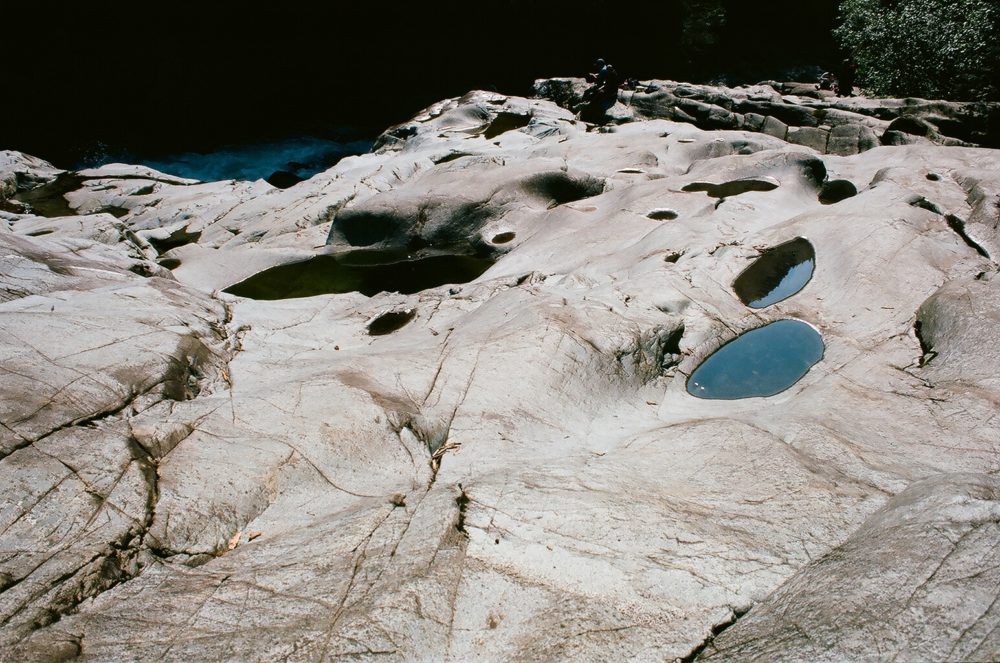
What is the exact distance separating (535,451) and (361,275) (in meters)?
7.58

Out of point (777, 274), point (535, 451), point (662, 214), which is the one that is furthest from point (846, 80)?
point (535, 451)

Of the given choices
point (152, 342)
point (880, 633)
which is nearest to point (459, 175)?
point (152, 342)

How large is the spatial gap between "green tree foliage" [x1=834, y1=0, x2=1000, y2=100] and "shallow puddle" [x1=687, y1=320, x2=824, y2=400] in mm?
14756

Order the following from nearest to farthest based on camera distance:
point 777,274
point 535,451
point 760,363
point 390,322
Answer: point 535,451, point 760,363, point 777,274, point 390,322

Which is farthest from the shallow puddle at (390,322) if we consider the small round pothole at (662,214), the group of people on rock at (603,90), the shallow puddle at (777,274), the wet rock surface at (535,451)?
the group of people on rock at (603,90)

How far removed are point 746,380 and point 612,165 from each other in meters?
8.43

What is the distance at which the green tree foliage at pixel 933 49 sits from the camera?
17.3 meters

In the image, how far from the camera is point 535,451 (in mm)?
5320

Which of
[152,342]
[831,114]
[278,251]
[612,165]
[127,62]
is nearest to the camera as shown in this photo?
[152,342]

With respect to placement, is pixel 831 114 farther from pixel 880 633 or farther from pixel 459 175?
pixel 880 633

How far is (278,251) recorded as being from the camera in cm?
1219

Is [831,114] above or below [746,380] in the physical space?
above

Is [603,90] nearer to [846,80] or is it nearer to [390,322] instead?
→ [846,80]

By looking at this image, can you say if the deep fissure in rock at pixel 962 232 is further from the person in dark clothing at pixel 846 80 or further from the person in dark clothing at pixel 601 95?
the person in dark clothing at pixel 846 80
